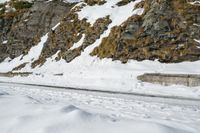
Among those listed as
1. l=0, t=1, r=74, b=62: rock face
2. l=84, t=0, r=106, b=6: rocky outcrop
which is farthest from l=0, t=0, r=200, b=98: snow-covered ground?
l=0, t=1, r=74, b=62: rock face

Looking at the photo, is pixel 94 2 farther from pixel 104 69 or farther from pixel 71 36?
pixel 104 69

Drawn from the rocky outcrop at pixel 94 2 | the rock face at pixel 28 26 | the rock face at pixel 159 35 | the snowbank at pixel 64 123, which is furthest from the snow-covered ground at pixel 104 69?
the snowbank at pixel 64 123

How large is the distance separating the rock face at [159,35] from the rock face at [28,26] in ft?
57.5

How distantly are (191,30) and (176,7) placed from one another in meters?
3.49

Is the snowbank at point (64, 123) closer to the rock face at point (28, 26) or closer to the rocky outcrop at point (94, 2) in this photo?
the rocky outcrop at point (94, 2)

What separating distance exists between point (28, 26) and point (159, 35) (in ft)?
83.7

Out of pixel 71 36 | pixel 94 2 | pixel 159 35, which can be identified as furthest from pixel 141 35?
pixel 94 2

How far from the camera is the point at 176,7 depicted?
101 ft

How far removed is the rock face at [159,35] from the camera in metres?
26.9

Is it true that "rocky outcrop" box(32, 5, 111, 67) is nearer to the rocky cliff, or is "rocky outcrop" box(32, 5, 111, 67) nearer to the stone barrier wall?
the rocky cliff

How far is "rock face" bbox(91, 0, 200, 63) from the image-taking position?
88.2ft

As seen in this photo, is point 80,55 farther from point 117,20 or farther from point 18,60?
point 18,60

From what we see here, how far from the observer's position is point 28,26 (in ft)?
163

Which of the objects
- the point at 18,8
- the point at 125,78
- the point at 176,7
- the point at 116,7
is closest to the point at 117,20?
the point at 116,7
